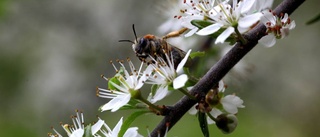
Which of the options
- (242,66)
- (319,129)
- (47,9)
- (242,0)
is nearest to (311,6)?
(319,129)

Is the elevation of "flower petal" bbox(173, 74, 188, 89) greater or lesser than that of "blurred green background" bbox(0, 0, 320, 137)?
lesser

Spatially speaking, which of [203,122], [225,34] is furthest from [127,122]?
[225,34]

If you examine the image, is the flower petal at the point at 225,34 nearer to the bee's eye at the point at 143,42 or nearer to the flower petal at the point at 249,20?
the flower petal at the point at 249,20

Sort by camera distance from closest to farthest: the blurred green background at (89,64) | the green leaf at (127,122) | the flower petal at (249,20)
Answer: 1. the flower petal at (249,20)
2. the green leaf at (127,122)
3. the blurred green background at (89,64)

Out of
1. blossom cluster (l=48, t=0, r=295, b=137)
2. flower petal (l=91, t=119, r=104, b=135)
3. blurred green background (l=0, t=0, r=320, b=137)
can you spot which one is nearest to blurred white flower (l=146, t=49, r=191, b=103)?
blossom cluster (l=48, t=0, r=295, b=137)

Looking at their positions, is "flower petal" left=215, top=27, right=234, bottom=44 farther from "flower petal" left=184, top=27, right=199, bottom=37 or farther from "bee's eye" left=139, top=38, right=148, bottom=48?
"bee's eye" left=139, top=38, right=148, bottom=48

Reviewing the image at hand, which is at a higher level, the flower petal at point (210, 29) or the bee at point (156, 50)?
the bee at point (156, 50)

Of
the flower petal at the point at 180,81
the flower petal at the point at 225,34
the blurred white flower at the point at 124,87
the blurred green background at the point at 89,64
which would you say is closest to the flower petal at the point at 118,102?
the blurred white flower at the point at 124,87

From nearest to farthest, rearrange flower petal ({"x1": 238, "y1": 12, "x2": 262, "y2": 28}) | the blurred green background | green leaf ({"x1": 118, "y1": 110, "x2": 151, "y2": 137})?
1. flower petal ({"x1": 238, "y1": 12, "x2": 262, "y2": 28})
2. green leaf ({"x1": 118, "y1": 110, "x2": 151, "y2": 137})
3. the blurred green background
